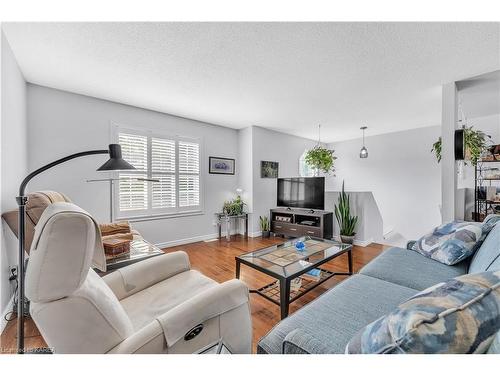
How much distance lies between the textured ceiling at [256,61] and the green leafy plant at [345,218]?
1628 millimetres

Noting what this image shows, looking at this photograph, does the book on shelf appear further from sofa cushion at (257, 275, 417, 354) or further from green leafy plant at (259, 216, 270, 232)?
green leafy plant at (259, 216, 270, 232)

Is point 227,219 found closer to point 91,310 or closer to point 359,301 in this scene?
point 359,301

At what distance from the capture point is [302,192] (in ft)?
14.3

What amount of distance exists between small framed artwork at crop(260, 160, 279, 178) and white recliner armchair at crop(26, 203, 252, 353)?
11.9ft

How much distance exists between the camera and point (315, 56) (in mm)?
2033

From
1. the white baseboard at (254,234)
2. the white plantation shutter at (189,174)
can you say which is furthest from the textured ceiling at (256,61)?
the white baseboard at (254,234)

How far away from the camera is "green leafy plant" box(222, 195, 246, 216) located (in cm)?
434

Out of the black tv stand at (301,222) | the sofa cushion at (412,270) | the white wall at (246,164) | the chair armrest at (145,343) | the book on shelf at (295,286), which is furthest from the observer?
the white wall at (246,164)

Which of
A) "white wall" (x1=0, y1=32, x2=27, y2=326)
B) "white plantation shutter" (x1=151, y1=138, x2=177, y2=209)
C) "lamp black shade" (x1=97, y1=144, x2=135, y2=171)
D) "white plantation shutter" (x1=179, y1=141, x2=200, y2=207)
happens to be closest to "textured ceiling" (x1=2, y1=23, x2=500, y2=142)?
"white wall" (x1=0, y1=32, x2=27, y2=326)

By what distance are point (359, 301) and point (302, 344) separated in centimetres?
53

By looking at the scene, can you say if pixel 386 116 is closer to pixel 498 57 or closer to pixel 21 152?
pixel 498 57

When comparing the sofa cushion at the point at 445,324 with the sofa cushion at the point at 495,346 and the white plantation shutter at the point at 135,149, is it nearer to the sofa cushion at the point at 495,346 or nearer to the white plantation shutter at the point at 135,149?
the sofa cushion at the point at 495,346

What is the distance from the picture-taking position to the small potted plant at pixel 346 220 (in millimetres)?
3873
